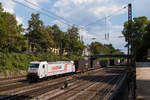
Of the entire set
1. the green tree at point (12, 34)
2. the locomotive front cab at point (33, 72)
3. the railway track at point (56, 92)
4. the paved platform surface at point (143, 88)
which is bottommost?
the paved platform surface at point (143, 88)

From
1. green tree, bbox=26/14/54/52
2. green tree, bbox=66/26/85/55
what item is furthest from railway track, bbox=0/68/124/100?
green tree, bbox=66/26/85/55

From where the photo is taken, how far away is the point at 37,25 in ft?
188

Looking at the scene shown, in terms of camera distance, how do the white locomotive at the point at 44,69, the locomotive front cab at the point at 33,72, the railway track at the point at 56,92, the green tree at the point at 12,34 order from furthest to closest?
1. the green tree at the point at 12,34
2. the white locomotive at the point at 44,69
3. the locomotive front cab at the point at 33,72
4. the railway track at the point at 56,92

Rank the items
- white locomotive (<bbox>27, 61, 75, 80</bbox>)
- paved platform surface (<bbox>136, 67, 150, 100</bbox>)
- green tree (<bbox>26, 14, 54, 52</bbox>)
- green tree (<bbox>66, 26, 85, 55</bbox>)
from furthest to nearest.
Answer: green tree (<bbox>66, 26, 85, 55</bbox>) → green tree (<bbox>26, 14, 54, 52</bbox>) → white locomotive (<bbox>27, 61, 75, 80</bbox>) → paved platform surface (<bbox>136, 67, 150, 100</bbox>)

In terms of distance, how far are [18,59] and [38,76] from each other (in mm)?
15498

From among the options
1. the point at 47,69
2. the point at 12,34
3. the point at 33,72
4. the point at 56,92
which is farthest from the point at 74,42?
the point at 56,92

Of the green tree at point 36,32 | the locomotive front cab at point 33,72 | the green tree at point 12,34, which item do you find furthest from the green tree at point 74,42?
the locomotive front cab at point 33,72

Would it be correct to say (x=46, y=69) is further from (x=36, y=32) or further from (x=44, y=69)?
(x=36, y=32)

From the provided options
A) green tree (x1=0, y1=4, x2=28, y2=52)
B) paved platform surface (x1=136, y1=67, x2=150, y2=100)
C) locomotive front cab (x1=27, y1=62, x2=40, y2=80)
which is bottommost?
paved platform surface (x1=136, y1=67, x2=150, y2=100)

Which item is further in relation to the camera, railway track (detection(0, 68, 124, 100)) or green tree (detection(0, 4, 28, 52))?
green tree (detection(0, 4, 28, 52))

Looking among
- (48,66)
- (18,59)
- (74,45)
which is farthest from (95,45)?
(48,66)

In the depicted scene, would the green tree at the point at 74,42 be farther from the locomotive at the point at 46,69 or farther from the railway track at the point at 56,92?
the railway track at the point at 56,92

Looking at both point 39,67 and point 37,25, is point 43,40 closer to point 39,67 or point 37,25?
point 37,25

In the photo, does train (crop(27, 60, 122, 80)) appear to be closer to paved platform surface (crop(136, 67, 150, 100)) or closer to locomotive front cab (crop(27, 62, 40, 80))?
locomotive front cab (crop(27, 62, 40, 80))
